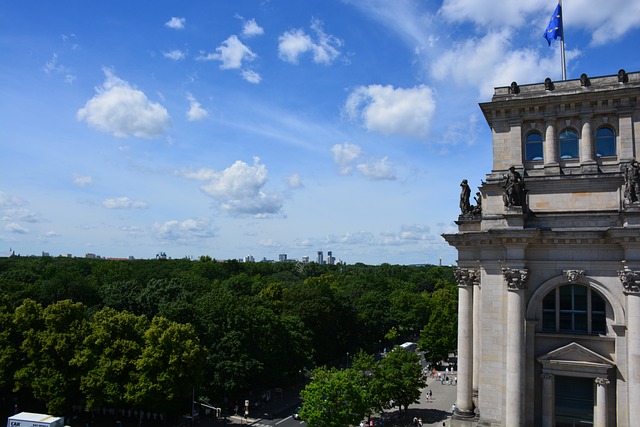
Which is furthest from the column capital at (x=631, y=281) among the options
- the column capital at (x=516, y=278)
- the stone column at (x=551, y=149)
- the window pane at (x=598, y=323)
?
the stone column at (x=551, y=149)

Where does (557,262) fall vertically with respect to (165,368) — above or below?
above

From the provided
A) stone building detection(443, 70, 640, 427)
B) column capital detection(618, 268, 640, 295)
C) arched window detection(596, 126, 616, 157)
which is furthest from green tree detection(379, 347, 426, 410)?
arched window detection(596, 126, 616, 157)

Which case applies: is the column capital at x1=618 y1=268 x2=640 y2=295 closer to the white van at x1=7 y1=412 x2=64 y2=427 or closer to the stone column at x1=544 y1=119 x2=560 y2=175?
the stone column at x1=544 y1=119 x2=560 y2=175

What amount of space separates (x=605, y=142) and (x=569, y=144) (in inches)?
80.0

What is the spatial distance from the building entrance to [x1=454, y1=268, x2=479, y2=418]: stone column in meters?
5.36

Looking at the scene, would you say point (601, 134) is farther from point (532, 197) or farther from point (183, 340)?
point (183, 340)

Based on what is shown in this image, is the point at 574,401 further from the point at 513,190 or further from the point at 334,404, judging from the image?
the point at 334,404

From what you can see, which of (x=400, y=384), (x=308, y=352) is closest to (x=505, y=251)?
(x=400, y=384)

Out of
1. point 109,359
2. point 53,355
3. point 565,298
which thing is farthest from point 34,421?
point 565,298

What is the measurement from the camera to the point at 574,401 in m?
29.2

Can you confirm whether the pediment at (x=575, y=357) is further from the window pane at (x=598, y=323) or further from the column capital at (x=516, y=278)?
the column capital at (x=516, y=278)

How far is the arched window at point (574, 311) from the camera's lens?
29234mm

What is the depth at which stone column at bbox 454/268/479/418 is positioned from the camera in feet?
107

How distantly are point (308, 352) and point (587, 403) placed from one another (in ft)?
152
